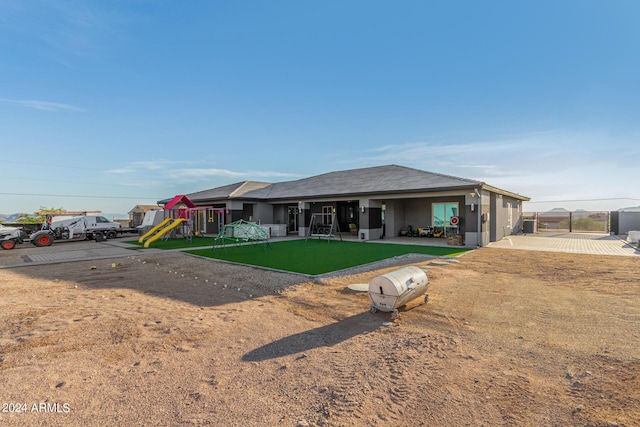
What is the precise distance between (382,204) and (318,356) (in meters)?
17.5

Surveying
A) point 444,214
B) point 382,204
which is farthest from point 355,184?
point 444,214

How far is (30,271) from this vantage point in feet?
33.9

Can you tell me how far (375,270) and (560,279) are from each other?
4.91 m

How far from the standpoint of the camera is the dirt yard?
291cm

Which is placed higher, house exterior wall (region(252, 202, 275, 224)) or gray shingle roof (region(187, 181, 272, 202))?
gray shingle roof (region(187, 181, 272, 202))

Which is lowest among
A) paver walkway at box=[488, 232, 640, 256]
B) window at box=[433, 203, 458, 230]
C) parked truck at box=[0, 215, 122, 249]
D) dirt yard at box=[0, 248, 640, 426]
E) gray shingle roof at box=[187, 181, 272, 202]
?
dirt yard at box=[0, 248, 640, 426]

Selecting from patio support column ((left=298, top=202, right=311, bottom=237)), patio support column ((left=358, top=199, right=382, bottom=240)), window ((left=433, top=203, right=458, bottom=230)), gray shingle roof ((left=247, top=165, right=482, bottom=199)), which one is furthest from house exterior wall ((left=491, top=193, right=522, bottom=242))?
patio support column ((left=298, top=202, right=311, bottom=237))

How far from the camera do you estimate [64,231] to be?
1961cm

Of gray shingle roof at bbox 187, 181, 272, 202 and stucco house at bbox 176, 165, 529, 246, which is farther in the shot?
gray shingle roof at bbox 187, 181, 272, 202

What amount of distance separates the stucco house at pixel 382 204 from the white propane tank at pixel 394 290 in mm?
10720

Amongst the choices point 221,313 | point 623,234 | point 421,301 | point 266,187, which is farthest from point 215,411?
point 623,234

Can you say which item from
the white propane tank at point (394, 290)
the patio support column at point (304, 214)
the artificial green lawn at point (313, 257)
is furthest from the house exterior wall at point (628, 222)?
the white propane tank at point (394, 290)

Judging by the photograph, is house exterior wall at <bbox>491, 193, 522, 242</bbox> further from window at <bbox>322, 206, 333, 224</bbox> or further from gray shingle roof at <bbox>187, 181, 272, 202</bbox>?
gray shingle roof at <bbox>187, 181, 272, 202</bbox>

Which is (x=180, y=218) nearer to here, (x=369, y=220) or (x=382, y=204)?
(x=369, y=220)
